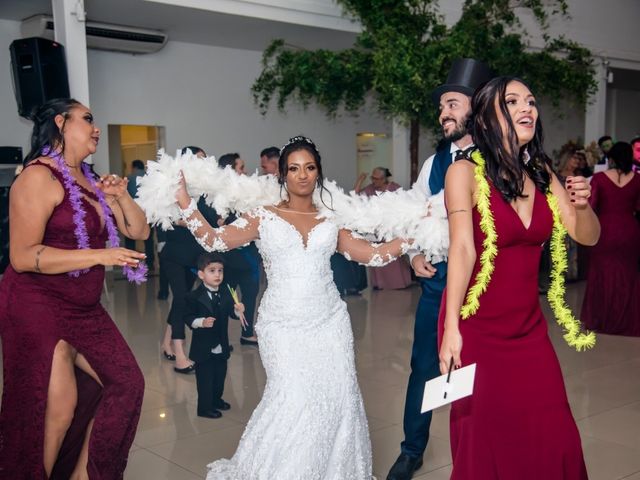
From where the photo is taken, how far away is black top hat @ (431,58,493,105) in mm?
3523

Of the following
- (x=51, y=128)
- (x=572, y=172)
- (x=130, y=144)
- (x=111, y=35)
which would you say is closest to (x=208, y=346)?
(x=51, y=128)

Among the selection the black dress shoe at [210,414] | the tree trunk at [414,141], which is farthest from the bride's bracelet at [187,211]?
the tree trunk at [414,141]

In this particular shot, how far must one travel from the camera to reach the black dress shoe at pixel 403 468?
354 centimetres

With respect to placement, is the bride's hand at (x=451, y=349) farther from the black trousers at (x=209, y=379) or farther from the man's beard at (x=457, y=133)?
the black trousers at (x=209, y=379)

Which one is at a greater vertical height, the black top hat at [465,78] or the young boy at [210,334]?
the black top hat at [465,78]

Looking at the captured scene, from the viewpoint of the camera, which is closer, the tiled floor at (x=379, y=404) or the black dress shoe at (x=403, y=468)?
the black dress shoe at (x=403, y=468)

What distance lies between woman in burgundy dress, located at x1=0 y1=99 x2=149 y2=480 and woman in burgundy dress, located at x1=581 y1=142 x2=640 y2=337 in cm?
523

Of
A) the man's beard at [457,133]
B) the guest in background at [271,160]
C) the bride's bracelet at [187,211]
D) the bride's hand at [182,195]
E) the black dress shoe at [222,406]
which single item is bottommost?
the black dress shoe at [222,406]

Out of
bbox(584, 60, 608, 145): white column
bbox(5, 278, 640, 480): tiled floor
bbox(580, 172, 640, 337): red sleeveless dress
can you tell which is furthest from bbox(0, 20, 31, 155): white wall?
bbox(584, 60, 608, 145): white column

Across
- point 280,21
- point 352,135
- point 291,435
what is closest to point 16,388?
point 291,435

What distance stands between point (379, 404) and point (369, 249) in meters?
1.74

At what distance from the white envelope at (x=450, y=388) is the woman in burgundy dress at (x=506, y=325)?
2.3 inches

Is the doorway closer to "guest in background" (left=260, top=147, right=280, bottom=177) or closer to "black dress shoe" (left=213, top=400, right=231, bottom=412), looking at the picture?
"guest in background" (left=260, top=147, right=280, bottom=177)

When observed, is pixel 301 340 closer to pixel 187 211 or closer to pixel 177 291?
pixel 187 211
